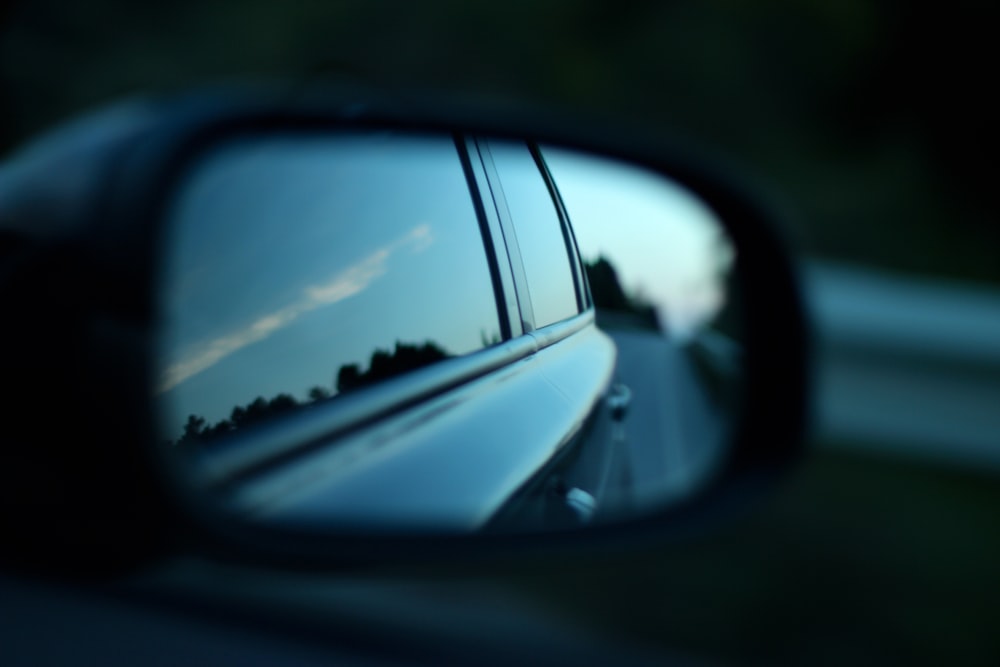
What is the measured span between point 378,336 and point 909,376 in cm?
466

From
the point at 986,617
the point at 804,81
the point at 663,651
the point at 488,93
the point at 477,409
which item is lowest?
the point at 986,617

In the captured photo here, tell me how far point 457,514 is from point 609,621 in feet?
9.03

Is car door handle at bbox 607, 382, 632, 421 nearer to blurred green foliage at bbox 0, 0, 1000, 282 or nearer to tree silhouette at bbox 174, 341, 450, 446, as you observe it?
tree silhouette at bbox 174, 341, 450, 446

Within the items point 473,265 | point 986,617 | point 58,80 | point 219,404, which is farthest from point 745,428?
point 58,80

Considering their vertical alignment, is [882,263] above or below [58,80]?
below

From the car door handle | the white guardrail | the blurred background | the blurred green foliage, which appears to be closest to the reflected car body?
the car door handle

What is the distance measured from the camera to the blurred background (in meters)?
5.32

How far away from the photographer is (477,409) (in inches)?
66.3

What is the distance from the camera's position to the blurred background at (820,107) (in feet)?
17.5

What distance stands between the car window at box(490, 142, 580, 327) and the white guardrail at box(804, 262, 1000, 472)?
3711 mm

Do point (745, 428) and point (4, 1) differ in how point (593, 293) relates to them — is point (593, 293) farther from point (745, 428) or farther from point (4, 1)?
point (4, 1)

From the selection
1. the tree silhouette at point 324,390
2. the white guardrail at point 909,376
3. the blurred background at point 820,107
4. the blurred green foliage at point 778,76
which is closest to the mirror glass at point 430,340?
the tree silhouette at point 324,390

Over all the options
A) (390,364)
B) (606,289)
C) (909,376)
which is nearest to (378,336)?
(390,364)

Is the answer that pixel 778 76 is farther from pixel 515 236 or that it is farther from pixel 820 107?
pixel 515 236
